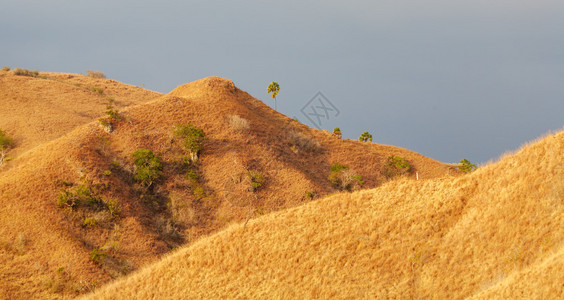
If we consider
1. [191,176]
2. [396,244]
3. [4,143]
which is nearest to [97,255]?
[191,176]

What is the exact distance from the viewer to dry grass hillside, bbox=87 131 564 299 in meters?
17.2

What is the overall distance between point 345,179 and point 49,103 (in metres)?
37.0

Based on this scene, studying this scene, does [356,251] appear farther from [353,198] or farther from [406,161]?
[406,161]

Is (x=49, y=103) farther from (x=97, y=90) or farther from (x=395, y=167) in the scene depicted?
(x=395, y=167)

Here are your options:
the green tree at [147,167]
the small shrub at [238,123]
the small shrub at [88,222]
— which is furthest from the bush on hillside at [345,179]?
the small shrub at [88,222]

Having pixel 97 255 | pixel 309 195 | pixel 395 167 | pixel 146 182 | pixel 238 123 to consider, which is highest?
pixel 238 123

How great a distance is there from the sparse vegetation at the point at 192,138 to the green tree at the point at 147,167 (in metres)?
2.85

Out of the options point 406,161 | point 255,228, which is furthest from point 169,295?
point 406,161

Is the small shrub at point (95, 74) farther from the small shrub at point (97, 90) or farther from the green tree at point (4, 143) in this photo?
the green tree at point (4, 143)

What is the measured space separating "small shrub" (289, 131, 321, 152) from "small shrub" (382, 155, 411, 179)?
23.5 ft

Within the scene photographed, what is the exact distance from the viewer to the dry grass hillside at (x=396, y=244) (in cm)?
1716

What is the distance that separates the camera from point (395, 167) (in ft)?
154

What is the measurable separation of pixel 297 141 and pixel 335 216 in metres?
24.6

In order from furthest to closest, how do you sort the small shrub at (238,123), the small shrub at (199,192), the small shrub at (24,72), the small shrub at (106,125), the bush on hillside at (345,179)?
the small shrub at (24,72)
the small shrub at (238,123)
the bush on hillside at (345,179)
the small shrub at (106,125)
the small shrub at (199,192)
